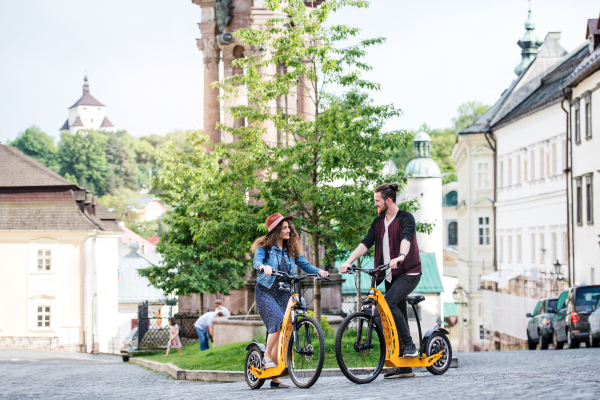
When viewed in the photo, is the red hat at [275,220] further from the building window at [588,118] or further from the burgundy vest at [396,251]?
the building window at [588,118]

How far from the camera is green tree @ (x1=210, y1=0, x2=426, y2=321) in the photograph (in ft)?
56.4

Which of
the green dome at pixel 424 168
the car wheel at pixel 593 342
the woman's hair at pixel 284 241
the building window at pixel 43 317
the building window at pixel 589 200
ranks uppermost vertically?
the green dome at pixel 424 168

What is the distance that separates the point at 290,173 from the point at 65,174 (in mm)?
123122

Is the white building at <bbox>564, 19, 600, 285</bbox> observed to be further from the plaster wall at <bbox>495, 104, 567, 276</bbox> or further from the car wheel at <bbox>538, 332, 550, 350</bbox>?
the car wheel at <bbox>538, 332, 550, 350</bbox>

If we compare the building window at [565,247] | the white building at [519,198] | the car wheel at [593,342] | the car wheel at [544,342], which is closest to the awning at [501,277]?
the white building at [519,198]

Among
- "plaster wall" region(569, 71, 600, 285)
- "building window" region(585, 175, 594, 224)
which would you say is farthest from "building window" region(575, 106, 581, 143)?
"building window" region(585, 175, 594, 224)

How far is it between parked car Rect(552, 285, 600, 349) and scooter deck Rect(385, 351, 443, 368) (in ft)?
39.4

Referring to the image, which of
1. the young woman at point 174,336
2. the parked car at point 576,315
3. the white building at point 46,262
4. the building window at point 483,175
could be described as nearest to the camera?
the parked car at point 576,315

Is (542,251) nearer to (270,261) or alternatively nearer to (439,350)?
(439,350)

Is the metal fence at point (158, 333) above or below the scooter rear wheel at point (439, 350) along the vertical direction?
below

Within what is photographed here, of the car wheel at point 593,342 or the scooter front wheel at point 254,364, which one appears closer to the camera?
the scooter front wheel at point 254,364

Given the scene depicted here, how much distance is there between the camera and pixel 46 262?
45531 millimetres

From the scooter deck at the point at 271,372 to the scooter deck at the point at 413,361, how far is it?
1.02 meters

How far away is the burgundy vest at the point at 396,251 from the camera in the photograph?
9.03 metres
